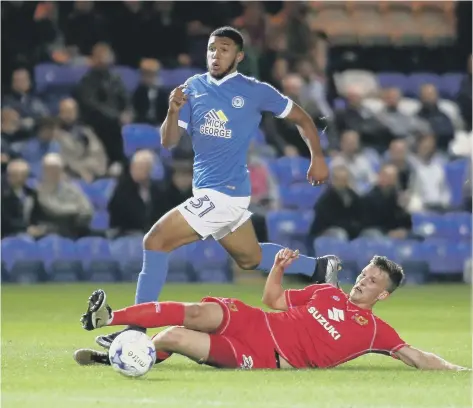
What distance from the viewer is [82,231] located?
1708 centimetres

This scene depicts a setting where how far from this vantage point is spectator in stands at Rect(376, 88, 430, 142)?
794 inches

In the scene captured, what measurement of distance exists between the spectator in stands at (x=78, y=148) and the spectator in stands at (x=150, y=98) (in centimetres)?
105

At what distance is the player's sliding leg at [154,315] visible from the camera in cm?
859

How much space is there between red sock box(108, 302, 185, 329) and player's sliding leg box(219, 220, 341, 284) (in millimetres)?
1475

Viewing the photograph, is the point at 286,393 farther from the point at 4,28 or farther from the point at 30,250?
the point at 4,28

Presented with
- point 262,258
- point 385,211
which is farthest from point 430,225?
point 262,258

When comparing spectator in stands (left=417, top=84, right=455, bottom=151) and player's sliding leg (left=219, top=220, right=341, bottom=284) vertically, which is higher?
spectator in stands (left=417, top=84, right=455, bottom=151)

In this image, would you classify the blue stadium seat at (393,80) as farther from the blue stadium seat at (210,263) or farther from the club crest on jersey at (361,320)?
the club crest on jersey at (361,320)

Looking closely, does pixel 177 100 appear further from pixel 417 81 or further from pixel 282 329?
pixel 417 81

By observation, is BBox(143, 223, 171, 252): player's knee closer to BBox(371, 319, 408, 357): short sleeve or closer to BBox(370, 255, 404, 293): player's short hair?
BBox(370, 255, 404, 293): player's short hair

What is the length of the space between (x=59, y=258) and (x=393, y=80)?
7006 mm

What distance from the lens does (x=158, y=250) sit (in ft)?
31.7

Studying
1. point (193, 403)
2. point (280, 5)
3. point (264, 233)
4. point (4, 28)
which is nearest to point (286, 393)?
point (193, 403)

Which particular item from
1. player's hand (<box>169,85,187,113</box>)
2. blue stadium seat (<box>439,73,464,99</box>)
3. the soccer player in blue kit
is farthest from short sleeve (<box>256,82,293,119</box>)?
blue stadium seat (<box>439,73,464,99</box>)
